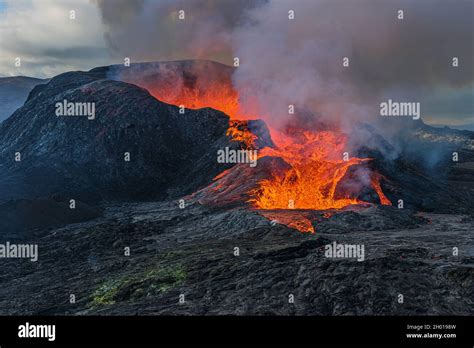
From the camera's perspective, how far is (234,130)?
223 ft

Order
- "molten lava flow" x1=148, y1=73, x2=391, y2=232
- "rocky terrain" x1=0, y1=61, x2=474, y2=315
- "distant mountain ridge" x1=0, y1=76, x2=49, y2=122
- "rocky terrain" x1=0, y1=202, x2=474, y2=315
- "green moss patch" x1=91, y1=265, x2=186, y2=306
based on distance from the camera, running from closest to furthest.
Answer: "rocky terrain" x1=0, y1=202, x2=474, y2=315 < "rocky terrain" x1=0, y1=61, x2=474, y2=315 < "green moss patch" x1=91, y1=265, x2=186, y2=306 < "molten lava flow" x1=148, y1=73, x2=391, y2=232 < "distant mountain ridge" x1=0, y1=76, x2=49, y2=122

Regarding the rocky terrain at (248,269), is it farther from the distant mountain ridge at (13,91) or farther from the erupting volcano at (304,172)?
the distant mountain ridge at (13,91)

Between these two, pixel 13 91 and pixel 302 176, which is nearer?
pixel 302 176

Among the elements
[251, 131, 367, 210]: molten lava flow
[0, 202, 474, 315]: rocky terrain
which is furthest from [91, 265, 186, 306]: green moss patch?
[251, 131, 367, 210]: molten lava flow

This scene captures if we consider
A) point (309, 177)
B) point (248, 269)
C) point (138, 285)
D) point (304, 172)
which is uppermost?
point (304, 172)

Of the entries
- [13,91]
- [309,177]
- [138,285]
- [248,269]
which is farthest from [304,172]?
[13,91]

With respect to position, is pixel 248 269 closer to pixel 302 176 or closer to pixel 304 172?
pixel 302 176

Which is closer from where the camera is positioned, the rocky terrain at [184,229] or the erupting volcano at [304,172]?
the rocky terrain at [184,229]

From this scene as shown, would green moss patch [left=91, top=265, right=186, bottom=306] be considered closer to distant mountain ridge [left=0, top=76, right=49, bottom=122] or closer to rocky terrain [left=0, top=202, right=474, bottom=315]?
rocky terrain [left=0, top=202, right=474, bottom=315]

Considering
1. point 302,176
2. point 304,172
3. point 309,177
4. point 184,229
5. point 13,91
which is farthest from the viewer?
point 13,91

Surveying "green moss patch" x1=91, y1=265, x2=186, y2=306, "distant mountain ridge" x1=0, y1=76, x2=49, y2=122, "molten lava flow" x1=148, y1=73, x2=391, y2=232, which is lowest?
"green moss patch" x1=91, y1=265, x2=186, y2=306

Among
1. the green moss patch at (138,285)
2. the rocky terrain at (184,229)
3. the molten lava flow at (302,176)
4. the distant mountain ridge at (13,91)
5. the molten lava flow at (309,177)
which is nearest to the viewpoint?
the rocky terrain at (184,229)

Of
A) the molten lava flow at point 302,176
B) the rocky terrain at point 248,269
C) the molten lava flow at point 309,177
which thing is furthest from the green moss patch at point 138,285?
the molten lava flow at point 309,177
